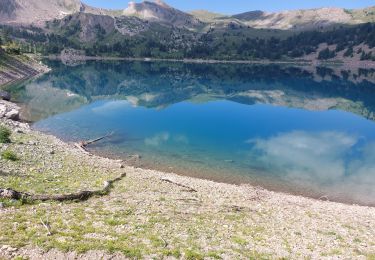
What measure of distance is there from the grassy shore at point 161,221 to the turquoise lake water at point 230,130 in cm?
1082

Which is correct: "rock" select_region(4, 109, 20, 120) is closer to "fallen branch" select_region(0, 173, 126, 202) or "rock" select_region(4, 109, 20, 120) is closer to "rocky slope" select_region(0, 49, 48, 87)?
"fallen branch" select_region(0, 173, 126, 202)

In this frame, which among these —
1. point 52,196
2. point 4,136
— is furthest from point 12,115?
point 52,196

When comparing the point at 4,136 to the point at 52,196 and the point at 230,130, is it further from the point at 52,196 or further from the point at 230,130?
the point at 230,130

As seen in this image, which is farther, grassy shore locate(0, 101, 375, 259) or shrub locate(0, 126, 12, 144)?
shrub locate(0, 126, 12, 144)

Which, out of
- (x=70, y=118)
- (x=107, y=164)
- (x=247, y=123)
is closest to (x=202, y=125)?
(x=247, y=123)

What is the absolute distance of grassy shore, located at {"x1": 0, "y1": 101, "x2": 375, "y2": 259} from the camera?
1853 cm

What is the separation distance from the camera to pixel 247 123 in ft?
287

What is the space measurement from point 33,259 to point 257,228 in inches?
592

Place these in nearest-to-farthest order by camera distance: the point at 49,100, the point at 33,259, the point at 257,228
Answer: the point at 33,259 < the point at 257,228 < the point at 49,100

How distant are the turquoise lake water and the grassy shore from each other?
35.5ft

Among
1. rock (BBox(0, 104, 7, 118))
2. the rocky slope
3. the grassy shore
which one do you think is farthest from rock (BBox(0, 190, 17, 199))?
the rocky slope

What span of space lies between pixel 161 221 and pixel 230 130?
55.1 m

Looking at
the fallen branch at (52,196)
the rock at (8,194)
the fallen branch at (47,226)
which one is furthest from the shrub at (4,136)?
the fallen branch at (47,226)

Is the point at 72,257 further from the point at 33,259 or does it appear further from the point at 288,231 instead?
the point at 288,231
